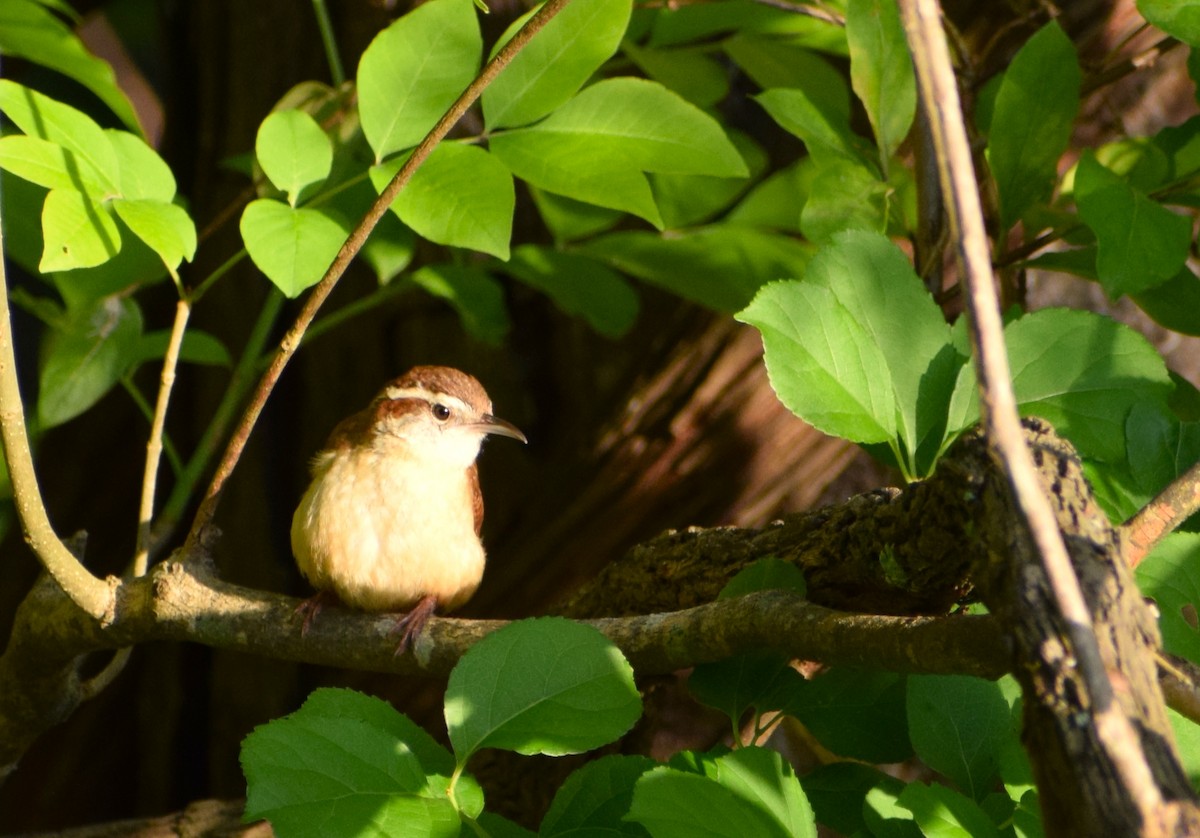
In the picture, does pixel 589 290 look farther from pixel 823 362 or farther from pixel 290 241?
pixel 823 362

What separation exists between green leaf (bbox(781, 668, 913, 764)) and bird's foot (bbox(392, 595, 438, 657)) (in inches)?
23.6

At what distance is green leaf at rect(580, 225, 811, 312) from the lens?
8.09 feet

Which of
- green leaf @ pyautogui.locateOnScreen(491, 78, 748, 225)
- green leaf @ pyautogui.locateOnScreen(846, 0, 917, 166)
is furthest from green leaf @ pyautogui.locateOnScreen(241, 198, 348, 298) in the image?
green leaf @ pyautogui.locateOnScreen(846, 0, 917, 166)

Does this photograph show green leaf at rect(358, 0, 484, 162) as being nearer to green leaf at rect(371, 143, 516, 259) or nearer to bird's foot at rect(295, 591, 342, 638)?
green leaf at rect(371, 143, 516, 259)

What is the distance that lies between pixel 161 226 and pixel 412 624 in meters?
0.74

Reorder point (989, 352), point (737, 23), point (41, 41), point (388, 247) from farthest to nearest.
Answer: point (737, 23)
point (388, 247)
point (41, 41)
point (989, 352)

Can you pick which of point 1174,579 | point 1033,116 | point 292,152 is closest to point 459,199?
point 292,152

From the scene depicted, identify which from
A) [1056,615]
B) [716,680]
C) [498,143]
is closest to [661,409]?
[498,143]

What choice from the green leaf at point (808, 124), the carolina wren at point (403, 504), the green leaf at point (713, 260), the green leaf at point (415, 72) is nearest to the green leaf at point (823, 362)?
the green leaf at point (808, 124)

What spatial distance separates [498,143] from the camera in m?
1.88

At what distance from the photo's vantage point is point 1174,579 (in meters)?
1.50

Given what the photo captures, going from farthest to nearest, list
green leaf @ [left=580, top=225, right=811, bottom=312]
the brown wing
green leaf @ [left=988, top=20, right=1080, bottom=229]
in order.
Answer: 1. the brown wing
2. green leaf @ [left=580, top=225, right=811, bottom=312]
3. green leaf @ [left=988, top=20, right=1080, bottom=229]

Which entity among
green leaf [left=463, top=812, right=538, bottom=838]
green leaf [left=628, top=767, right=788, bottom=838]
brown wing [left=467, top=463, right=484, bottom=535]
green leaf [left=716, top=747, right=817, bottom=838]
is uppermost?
green leaf [left=628, top=767, right=788, bottom=838]

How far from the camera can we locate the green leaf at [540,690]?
1311 millimetres
